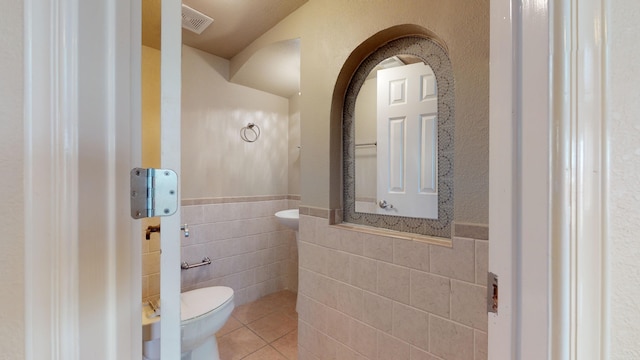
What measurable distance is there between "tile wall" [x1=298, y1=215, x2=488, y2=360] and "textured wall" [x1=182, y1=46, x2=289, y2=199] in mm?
1145

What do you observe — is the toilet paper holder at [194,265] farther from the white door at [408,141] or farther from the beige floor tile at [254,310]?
the white door at [408,141]

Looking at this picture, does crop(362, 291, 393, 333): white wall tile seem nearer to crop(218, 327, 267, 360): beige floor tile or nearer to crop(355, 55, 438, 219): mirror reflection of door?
crop(355, 55, 438, 219): mirror reflection of door

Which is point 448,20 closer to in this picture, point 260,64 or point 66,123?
point 66,123

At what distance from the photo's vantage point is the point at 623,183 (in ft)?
0.89

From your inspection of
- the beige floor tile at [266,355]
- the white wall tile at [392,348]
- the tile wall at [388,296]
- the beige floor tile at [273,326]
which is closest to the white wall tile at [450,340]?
the tile wall at [388,296]

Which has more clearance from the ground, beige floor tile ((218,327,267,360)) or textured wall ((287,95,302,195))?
textured wall ((287,95,302,195))

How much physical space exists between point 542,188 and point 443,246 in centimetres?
81

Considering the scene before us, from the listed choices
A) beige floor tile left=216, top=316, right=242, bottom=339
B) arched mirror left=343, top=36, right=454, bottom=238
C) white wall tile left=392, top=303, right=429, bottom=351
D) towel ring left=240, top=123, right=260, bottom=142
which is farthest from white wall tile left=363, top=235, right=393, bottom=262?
towel ring left=240, top=123, right=260, bottom=142

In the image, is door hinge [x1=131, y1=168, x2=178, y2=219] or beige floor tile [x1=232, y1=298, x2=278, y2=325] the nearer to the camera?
door hinge [x1=131, y1=168, x2=178, y2=219]

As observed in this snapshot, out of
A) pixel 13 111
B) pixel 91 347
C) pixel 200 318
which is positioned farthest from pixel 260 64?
pixel 91 347

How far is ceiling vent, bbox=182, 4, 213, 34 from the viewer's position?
1.66 m

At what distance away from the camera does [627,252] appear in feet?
0.89

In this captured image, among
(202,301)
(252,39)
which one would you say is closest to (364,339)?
(202,301)

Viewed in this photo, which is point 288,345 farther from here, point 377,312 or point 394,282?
point 394,282
